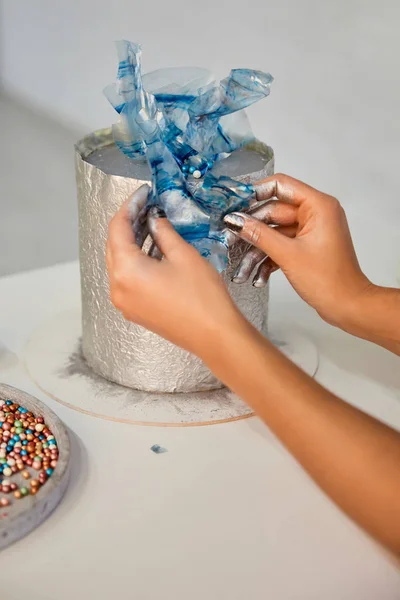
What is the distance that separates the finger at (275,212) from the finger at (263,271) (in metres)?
0.04

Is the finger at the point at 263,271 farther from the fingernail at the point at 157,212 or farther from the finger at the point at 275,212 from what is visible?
the fingernail at the point at 157,212

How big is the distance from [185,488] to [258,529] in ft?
0.30

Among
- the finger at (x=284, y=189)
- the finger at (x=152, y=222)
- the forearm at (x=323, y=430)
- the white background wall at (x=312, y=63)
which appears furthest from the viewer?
the white background wall at (x=312, y=63)

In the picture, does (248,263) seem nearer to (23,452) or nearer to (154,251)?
(154,251)

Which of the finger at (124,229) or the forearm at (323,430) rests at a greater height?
the finger at (124,229)

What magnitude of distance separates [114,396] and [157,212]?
0.26 metres

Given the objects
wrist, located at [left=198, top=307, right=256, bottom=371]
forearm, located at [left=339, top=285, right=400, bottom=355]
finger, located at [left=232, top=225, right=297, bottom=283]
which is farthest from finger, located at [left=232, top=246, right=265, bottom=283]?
wrist, located at [left=198, top=307, right=256, bottom=371]

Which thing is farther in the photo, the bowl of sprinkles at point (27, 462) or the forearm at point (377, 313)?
the forearm at point (377, 313)

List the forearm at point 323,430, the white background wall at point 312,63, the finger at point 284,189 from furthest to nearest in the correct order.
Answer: the white background wall at point 312,63, the finger at point 284,189, the forearm at point 323,430

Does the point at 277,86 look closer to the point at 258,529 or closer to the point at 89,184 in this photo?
the point at 89,184

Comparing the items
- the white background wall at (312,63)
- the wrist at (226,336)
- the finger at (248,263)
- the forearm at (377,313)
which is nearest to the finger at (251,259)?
the finger at (248,263)

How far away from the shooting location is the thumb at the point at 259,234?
816mm

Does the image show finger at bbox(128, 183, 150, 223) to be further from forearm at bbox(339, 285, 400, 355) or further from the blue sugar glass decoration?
forearm at bbox(339, 285, 400, 355)

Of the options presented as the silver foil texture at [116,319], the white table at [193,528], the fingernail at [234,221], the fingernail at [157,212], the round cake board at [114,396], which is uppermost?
the fingernail at [157,212]
